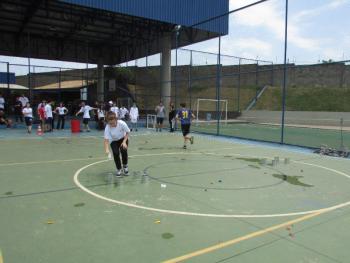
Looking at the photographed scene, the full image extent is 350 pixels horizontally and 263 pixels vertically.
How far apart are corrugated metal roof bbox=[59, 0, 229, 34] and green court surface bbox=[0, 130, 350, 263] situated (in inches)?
477

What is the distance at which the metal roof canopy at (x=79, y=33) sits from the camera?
22.1 metres

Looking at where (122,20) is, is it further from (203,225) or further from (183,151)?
(203,225)

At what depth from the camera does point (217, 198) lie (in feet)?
20.1

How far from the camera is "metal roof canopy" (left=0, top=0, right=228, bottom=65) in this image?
22125 millimetres

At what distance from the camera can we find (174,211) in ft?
17.5

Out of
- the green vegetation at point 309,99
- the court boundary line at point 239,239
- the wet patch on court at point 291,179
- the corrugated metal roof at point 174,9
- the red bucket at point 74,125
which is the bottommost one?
the court boundary line at point 239,239

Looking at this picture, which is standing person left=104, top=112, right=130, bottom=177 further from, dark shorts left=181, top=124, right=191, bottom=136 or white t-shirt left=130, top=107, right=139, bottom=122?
white t-shirt left=130, top=107, right=139, bottom=122

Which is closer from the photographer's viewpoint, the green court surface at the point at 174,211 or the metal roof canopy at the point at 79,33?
the green court surface at the point at 174,211

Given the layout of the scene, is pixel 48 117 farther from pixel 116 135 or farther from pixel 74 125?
pixel 116 135

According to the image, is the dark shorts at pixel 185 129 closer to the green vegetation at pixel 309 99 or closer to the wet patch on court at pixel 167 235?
the wet patch on court at pixel 167 235

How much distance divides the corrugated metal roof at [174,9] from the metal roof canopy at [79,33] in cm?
88

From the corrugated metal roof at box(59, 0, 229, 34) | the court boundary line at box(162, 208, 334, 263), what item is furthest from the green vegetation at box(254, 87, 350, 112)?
the court boundary line at box(162, 208, 334, 263)

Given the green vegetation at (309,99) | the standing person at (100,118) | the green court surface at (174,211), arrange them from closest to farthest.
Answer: the green court surface at (174,211) < the standing person at (100,118) < the green vegetation at (309,99)

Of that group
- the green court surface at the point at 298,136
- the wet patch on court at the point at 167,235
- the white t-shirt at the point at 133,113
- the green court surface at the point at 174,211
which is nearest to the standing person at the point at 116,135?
the green court surface at the point at 174,211
